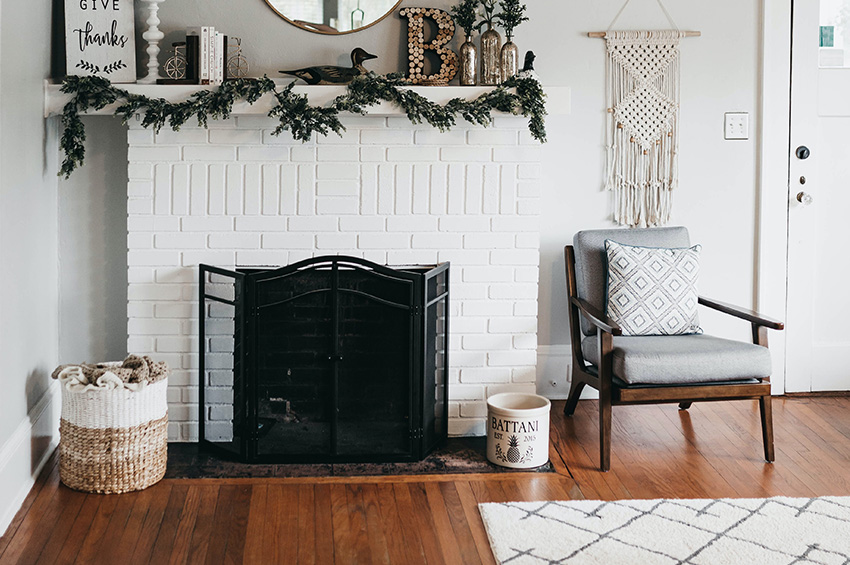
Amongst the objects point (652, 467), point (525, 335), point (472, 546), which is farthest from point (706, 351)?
point (472, 546)

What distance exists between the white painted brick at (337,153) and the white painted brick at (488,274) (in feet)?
2.01

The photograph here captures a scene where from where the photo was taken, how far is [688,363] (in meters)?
3.04

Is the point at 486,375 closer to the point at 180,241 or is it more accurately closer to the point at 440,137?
the point at 440,137

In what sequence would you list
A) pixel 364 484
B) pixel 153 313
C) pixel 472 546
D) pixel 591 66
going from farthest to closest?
pixel 591 66 < pixel 153 313 < pixel 364 484 < pixel 472 546

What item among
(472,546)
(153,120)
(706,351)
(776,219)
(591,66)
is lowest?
(472,546)

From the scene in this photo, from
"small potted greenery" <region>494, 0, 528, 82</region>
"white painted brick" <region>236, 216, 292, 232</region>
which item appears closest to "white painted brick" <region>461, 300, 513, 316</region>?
"white painted brick" <region>236, 216, 292, 232</region>

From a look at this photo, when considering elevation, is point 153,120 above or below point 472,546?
above

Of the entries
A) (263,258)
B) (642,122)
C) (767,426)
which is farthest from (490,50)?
(767,426)

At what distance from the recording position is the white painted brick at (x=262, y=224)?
129 inches

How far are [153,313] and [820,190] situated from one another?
9.92ft

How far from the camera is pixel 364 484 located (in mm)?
2945

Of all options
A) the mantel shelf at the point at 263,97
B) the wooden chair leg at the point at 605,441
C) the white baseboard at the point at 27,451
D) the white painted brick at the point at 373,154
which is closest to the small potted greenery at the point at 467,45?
the mantel shelf at the point at 263,97

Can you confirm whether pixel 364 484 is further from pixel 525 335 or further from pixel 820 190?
pixel 820 190

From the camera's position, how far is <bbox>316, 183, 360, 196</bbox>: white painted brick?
10.8ft
